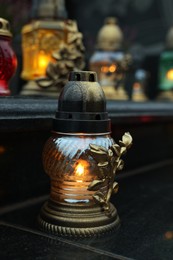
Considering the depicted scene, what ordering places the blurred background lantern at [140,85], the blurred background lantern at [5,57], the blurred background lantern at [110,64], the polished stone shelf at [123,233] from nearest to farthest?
the polished stone shelf at [123,233], the blurred background lantern at [5,57], the blurred background lantern at [110,64], the blurred background lantern at [140,85]

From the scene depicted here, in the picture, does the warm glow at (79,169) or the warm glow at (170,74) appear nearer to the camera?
the warm glow at (79,169)

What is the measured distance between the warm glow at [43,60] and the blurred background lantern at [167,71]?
4.39 feet

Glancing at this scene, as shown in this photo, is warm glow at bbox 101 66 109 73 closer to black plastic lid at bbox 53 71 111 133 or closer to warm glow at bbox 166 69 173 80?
warm glow at bbox 166 69 173 80

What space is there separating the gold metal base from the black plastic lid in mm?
186

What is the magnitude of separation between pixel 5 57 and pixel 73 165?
1.43 feet

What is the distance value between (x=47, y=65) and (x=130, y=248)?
3.22 feet

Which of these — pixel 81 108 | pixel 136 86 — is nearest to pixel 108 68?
pixel 136 86

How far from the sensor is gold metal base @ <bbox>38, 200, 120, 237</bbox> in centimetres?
105

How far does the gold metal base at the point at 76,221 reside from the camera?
3.44ft

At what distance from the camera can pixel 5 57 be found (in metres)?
1.30

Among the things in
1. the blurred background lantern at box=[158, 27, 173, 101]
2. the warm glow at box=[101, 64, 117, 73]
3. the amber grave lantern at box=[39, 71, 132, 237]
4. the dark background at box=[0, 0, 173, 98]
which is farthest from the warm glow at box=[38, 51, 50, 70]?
the dark background at box=[0, 0, 173, 98]

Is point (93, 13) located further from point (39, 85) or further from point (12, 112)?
point (12, 112)

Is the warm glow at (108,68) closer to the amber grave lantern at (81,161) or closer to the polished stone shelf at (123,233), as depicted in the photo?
the polished stone shelf at (123,233)

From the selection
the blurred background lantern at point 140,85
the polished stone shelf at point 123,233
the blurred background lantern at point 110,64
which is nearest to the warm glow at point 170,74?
the blurred background lantern at point 140,85
